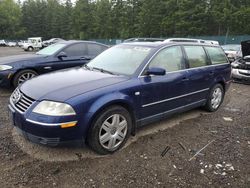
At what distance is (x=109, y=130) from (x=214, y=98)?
→ 322 centimetres

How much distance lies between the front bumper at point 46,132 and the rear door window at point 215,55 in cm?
371

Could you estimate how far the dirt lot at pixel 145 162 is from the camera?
3199 millimetres

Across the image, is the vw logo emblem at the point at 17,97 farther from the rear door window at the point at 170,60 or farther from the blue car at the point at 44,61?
the blue car at the point at 44,61

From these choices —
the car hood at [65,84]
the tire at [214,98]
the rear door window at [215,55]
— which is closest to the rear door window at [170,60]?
the car hood at [65,84]

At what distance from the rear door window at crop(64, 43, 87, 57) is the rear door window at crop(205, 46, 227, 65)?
12.6 ft

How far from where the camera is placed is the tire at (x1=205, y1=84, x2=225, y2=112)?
19.1 feet

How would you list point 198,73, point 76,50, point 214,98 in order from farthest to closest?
point 76,50 → point 214,98 → point 198,73

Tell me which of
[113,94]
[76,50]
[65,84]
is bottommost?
[113,94]

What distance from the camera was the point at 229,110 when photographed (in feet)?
20.5

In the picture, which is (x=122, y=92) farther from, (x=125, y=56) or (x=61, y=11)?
(x=61, y=11)

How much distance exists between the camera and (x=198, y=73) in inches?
206

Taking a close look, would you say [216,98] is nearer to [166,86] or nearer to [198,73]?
[198,73]

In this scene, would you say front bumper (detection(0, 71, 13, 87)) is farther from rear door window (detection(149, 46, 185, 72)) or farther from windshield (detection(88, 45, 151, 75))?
rear door window (detection(149, 46, 185, 72))

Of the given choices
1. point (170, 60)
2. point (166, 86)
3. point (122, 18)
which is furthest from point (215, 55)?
point (122, 18)
